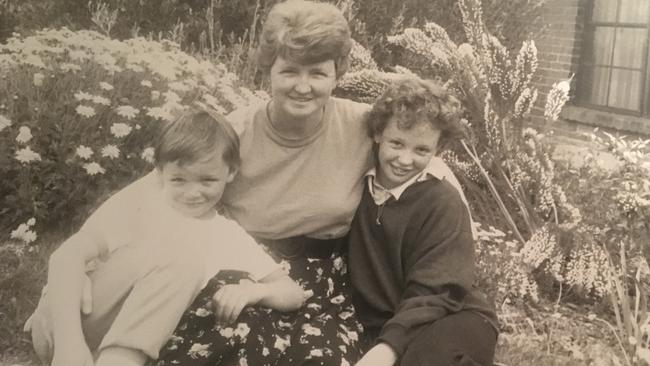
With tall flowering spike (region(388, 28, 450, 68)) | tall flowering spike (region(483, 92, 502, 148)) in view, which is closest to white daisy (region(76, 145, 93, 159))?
tall flowering spike (region(388, 28, 450, 68))

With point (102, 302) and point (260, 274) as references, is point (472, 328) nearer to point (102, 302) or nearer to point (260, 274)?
point (260, 274)

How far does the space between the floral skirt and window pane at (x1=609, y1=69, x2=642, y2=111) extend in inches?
41.3

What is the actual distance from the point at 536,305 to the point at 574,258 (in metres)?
0.16

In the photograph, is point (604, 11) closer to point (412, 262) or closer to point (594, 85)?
point (594, 85)

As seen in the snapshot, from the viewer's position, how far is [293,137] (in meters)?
1.46

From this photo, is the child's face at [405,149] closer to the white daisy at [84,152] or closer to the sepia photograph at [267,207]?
the sepia photograph at [267,207]

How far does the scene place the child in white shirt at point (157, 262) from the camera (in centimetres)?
114

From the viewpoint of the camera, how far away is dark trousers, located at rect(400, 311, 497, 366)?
122 cm

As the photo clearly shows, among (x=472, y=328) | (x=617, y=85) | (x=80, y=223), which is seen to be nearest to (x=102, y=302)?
(x=80, y=223)

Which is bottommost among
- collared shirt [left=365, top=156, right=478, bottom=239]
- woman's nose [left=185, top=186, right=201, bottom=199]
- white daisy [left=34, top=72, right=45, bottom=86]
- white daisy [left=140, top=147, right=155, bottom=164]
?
collared shirt [left=365, top=156, right=478, bottom=239]

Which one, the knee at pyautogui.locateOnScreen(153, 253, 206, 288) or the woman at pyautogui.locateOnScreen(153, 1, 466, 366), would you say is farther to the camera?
the woman at pyautogui.locateOnScreen(153, 1, 466, 366)

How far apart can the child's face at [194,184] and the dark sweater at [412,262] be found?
→ 327mm

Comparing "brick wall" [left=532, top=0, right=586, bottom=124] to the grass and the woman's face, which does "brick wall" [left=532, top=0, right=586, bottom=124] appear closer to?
the grass

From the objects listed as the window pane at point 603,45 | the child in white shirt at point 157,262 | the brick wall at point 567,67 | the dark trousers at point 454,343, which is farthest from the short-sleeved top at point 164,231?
the window pane at point 603,45
